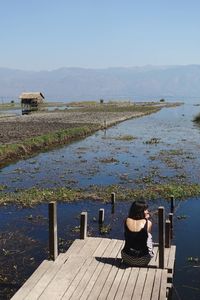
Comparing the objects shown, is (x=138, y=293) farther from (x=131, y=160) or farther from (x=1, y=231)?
(x=131, y=160)

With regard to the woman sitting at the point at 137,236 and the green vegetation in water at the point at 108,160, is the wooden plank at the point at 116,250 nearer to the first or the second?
the woman sitting at the point at 137,236

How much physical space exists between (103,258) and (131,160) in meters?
24.8

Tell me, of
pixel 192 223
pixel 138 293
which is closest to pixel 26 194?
pixel 192 223

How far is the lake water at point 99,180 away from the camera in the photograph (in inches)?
656

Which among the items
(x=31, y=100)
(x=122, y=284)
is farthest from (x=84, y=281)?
(x=31, y=100)

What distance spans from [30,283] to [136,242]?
10.9 feet

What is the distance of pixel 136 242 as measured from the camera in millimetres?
12609

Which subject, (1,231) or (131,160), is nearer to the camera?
(1,231)

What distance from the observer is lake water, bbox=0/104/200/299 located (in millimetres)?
16656

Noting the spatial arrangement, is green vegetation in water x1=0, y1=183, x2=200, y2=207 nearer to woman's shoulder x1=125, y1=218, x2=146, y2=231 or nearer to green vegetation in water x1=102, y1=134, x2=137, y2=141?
woman's shoulder x1=125, y1=218, x2=146, y2=231

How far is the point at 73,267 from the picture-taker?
12.9m

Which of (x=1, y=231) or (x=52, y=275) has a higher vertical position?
(x=52, y=275)

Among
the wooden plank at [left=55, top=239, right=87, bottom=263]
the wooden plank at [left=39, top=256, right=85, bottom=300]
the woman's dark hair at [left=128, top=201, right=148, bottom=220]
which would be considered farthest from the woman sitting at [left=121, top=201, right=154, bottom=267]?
the wooden plank at [left=55, top=239, right=87, bottom=263]

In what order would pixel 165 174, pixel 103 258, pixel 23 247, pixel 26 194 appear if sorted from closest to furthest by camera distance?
1. pixel 103 258
2. pixel 23 247
3. pixel 26 194
4. pixel 165 174
